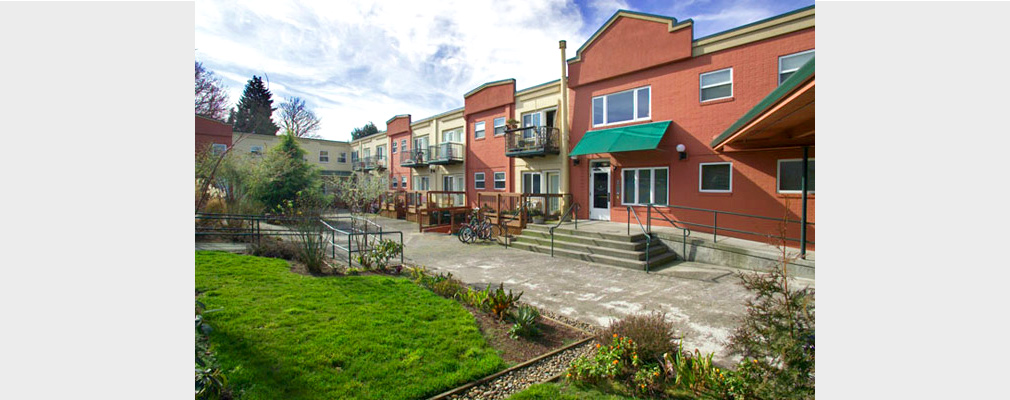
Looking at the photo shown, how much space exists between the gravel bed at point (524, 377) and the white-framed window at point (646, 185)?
1011cm

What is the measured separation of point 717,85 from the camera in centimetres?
1229

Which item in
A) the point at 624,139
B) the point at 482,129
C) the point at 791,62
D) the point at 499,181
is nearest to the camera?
the point at 791,62

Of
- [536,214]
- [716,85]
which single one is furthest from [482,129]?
[716,85]

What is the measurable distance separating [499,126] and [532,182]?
3.89m

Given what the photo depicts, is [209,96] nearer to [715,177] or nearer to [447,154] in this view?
[447,154]

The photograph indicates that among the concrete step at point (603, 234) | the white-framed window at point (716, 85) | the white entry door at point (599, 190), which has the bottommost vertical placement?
the concrete step at point (603, 234)

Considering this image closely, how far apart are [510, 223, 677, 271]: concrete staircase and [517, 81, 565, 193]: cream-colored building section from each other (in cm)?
485

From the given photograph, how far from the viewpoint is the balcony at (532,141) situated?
16250mm

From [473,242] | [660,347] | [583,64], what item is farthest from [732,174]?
[660,347]

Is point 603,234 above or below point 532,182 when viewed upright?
below

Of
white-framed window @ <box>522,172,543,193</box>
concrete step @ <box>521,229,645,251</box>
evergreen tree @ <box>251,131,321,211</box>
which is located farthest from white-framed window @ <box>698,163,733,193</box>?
evergreen tree @ <box>251,131,321,211</box>

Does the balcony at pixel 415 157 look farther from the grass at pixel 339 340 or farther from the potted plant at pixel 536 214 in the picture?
the grass at pixel 339 340

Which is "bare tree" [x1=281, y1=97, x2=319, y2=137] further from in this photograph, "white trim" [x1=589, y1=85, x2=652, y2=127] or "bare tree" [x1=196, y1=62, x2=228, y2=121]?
"white trim" [x1=589, y1=85, x2=652, y2=127]

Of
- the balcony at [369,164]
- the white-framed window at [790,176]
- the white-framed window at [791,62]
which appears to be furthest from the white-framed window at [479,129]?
the white-framed window at [790,176]
